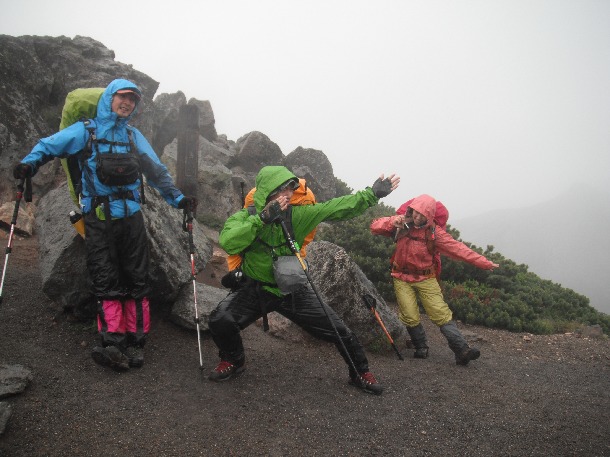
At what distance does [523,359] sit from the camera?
7.88 metres

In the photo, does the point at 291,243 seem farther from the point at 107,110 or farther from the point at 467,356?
the point at 467,356

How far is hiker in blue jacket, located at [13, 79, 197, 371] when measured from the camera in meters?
4.90

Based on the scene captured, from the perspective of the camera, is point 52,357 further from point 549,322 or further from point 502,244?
point 502,244

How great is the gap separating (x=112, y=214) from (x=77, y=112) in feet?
4.79

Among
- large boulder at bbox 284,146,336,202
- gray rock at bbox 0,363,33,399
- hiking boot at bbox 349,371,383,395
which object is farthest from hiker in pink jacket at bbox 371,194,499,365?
large boulder at bbox 284,146,336,202

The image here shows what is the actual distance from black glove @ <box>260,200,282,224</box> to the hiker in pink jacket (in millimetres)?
3056

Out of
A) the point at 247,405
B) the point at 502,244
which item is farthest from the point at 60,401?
the point at 502,244

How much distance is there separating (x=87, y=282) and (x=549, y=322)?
425 inches

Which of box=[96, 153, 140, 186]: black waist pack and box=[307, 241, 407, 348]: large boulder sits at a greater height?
box=[96, 153, 140, 186]: black waist pack

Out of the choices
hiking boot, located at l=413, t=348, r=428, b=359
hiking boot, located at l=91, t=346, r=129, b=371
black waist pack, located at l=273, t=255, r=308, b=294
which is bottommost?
hiking boot, located at l=91, t=346, r=129, b=371

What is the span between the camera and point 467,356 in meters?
6.72

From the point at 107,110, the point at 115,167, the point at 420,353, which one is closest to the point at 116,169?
the point at 115,167

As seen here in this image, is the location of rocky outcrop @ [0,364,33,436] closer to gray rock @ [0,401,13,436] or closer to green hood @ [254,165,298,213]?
gray rock @ [0,401,13,436]

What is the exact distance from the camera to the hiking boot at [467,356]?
6699 millimetres
